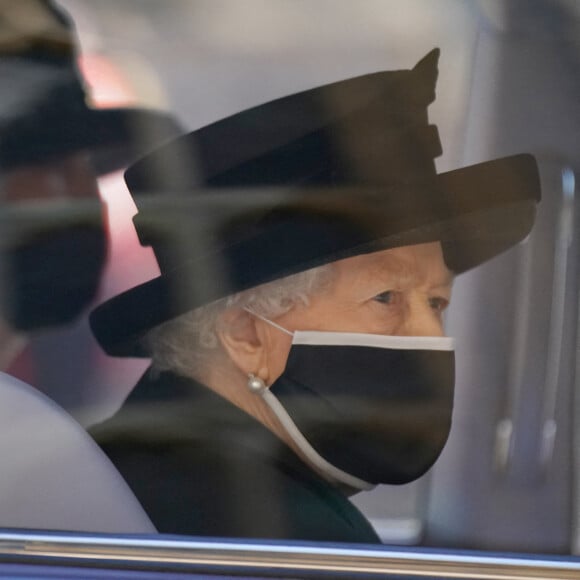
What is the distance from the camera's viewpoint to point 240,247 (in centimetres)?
198

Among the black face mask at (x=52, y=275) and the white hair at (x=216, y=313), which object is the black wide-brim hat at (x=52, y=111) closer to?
the black face mask at (x=52, y=275)

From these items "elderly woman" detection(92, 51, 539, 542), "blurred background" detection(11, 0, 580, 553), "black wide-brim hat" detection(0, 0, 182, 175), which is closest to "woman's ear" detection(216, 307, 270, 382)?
"elderly woman" detection(92, 51, 539, 542)

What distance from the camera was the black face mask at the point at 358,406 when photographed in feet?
6.32

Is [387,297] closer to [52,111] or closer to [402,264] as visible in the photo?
[402,264]

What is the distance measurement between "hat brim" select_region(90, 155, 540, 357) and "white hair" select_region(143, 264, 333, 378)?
0.01m

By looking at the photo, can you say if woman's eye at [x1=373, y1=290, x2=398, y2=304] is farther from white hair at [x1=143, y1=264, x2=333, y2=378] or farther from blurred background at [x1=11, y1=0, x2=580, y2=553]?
blurred background at [x1=11, y1=0, x2=580, y2=553]

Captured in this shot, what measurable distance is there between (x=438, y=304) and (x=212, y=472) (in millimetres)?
589

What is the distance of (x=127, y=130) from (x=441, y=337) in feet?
2.37

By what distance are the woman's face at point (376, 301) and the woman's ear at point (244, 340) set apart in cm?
1

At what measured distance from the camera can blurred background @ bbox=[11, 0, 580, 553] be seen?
6.59 ft

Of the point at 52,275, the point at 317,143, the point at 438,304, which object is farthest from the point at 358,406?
the point at 52,275

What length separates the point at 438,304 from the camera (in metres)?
2.17

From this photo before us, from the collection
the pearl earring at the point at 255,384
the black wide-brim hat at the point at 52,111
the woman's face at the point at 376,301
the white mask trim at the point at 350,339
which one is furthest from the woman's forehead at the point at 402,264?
the black wide-brim hat at the point at 52,111

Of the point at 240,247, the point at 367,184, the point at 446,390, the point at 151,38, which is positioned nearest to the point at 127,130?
the point at 151,38
